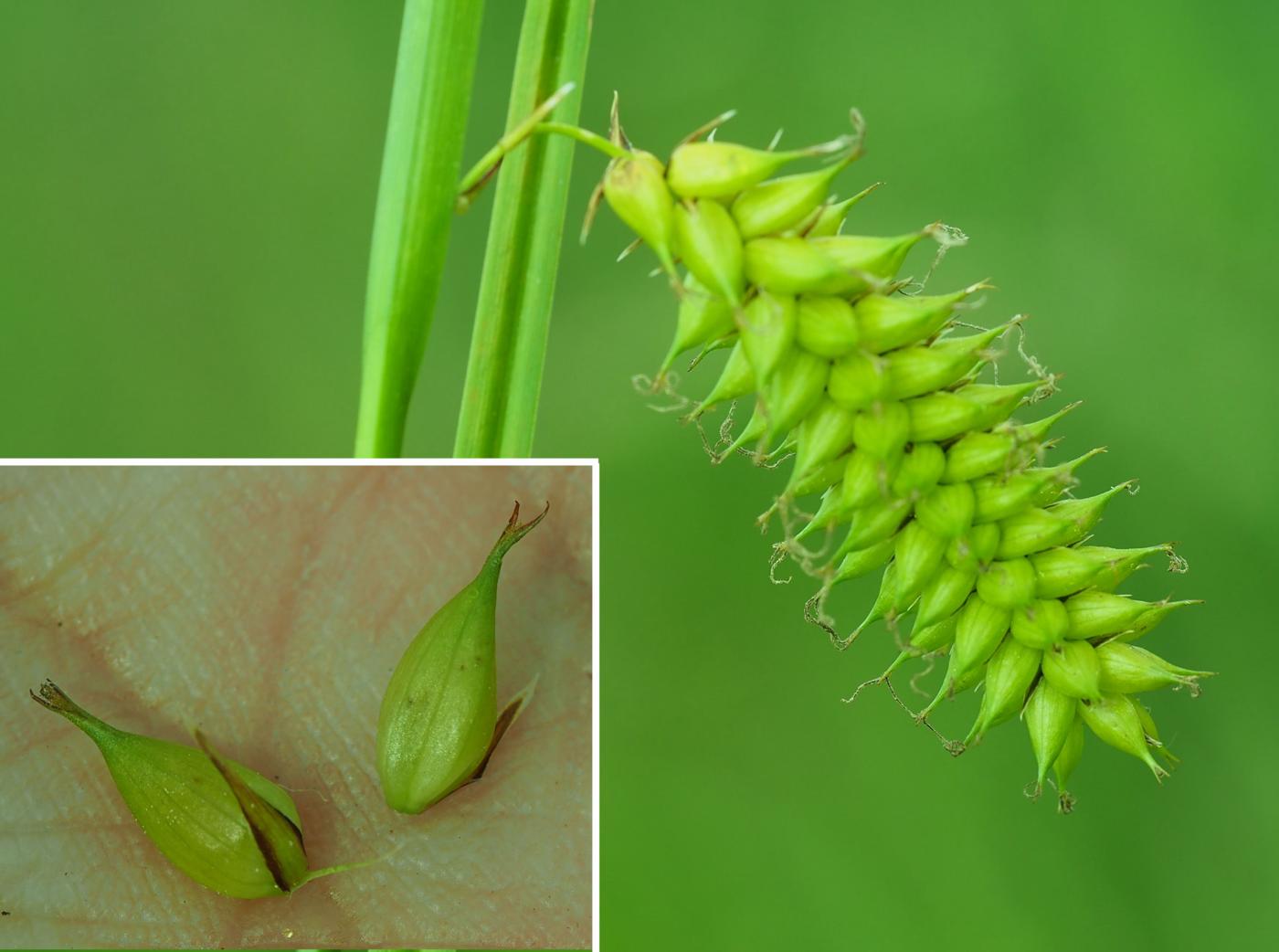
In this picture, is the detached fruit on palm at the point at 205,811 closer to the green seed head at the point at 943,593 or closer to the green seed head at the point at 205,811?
the green seed head at the point at 205,811

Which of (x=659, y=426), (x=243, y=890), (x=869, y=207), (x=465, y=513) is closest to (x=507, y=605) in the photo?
(x=465, y=513)

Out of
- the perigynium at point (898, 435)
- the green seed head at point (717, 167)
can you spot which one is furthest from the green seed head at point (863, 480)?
the green seed head at point (717, 167)

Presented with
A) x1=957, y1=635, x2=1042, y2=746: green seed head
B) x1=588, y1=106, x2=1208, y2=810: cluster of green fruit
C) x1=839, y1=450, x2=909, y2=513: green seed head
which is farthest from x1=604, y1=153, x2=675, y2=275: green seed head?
x1=957, y1=635, x2=1042, y2=746: green seed head

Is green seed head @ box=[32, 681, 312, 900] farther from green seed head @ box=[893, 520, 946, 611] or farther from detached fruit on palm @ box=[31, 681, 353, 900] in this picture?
green seed head @ box=[893, 520, 946, 611]

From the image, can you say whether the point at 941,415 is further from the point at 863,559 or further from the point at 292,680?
the point at 292,680

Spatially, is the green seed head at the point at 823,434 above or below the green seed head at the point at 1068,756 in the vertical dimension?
above

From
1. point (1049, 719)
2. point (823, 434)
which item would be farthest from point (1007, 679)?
point (823, 434)

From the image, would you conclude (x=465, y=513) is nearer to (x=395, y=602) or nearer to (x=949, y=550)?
(x=395, y=602)
